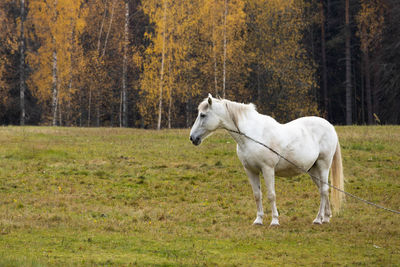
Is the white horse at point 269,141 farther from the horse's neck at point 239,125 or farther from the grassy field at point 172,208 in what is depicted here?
the grassy field at point 172,208

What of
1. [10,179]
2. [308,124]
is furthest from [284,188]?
[10,179]

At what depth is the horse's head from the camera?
33.6ft

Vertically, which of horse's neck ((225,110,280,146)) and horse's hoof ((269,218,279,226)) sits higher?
horse's neck ((225,110,280,146))

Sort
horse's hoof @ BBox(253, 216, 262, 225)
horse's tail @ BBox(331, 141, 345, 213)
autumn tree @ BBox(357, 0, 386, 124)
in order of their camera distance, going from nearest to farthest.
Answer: horse's hoof @ BBox(253, 216, 262, 225) → horse's tail @ BBox(331, 141, 345, 213) → autumn tree @ BBox(357, 0, 386, 124)

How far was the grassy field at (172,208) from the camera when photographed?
8.35 meters

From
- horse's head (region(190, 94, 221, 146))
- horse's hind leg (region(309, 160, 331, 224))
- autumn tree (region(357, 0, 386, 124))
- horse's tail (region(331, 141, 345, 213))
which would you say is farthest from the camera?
autumn tree (region(357, 0, 386, 124))

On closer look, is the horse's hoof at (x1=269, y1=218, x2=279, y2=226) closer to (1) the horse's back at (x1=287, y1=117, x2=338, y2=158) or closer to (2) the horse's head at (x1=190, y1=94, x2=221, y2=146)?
(1) the horse's back at (x1=287, y1=117, x2=338, y2=158)

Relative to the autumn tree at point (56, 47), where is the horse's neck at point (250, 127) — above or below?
below

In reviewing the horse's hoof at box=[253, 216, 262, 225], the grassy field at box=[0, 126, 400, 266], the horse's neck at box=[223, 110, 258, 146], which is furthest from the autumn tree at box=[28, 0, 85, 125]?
the horse's hoof at box=[253, 216, 262, 225]

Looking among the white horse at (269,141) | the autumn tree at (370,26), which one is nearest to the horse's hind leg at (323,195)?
the white horse at (269,141)

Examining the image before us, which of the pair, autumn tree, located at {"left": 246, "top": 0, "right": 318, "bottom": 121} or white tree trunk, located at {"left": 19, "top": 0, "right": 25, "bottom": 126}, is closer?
autumn tree, located at {"left": 246, "top": 0, "right": 318, "bottom": 121}

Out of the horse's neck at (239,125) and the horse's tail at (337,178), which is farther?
the horse's tail at (337,178)

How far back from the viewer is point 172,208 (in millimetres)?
13023

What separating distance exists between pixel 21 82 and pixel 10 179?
27.2m
